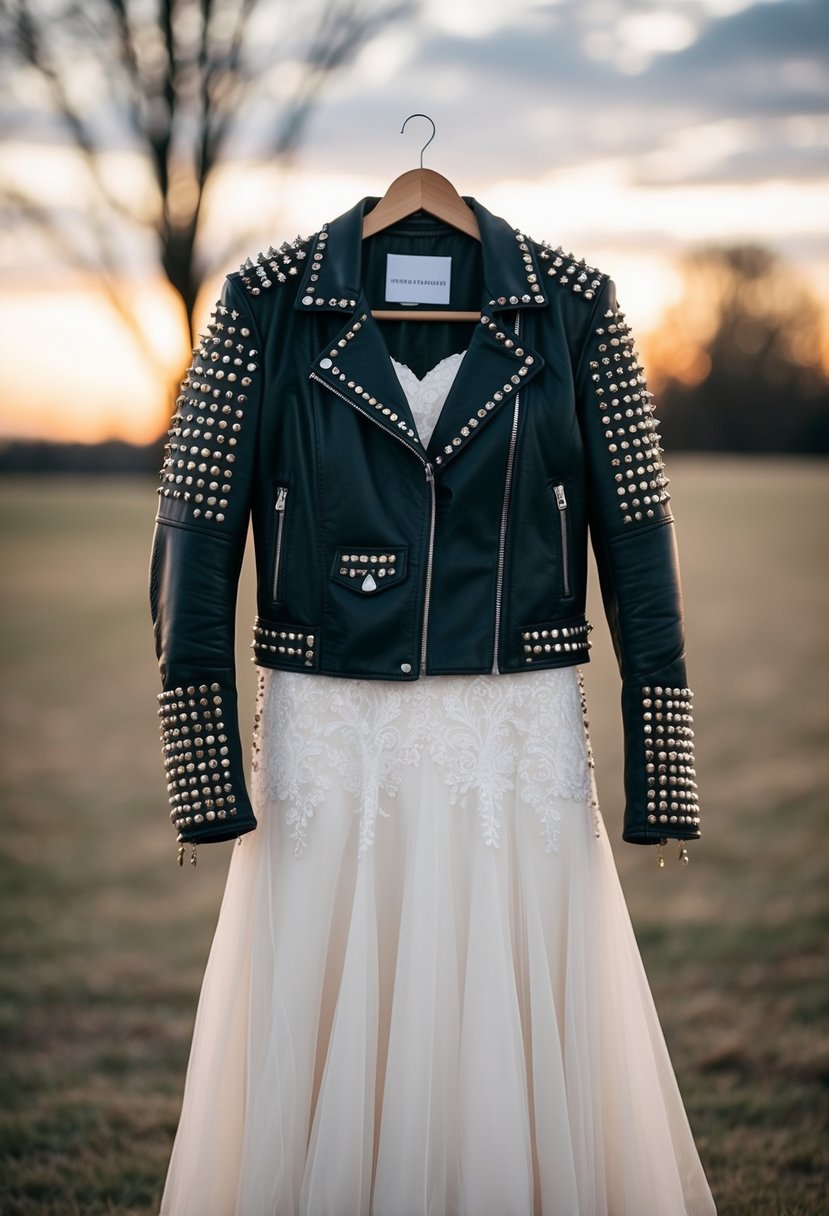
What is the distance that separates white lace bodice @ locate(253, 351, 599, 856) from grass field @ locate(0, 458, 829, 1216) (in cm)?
148

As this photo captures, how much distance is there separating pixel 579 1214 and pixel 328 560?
1.37m

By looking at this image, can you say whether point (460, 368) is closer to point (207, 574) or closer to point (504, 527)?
point (504, 527)

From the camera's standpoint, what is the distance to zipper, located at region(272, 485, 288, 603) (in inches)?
93.7

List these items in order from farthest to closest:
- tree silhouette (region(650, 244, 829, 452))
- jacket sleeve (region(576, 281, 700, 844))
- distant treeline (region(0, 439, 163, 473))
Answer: tree silhouette (region(650, 244, 829, 452)) → distant treeline (region(0, 439, 163, 473)) → jacket sleeve (region(576, 281, 700, 844))

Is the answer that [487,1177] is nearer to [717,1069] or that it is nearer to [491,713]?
[491,713]

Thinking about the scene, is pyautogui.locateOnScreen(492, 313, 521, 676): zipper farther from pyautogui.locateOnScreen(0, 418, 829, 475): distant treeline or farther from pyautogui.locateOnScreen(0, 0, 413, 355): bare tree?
pyautogui.locateOnScreen(0, 418, 829, 475): distant treeline

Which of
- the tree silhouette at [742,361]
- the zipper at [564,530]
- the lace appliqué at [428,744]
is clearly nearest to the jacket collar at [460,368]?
the zipper at [564,530]

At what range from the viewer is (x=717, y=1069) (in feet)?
13.3

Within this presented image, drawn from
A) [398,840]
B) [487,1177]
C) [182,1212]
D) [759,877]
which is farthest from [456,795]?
[759,877]

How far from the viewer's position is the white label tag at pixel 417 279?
2.50 meters

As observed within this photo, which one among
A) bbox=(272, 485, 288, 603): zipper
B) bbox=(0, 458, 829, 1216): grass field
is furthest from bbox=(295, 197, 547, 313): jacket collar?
bbox=(0, 458, 829, 1216): grass field

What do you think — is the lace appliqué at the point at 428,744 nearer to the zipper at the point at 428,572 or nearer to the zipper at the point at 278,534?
the zipper at the point at 428,572

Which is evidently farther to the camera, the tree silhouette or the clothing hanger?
the tree silhouette

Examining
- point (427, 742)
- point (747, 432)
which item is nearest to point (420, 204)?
point (427, 742)
